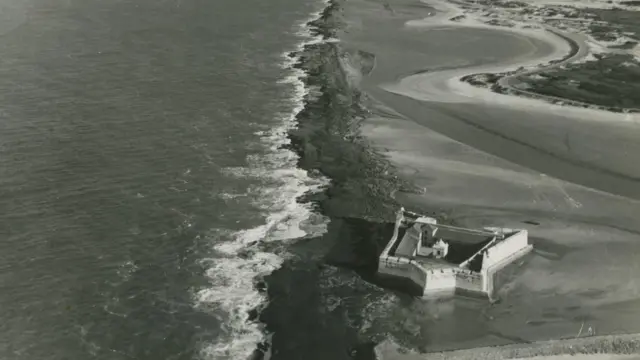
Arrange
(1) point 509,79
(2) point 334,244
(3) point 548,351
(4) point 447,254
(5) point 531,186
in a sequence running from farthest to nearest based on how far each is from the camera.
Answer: (1) point 509,79 < (5) point 531,186 < (2) point 334,244 < (4) point 447,254 < (3) point 548,351

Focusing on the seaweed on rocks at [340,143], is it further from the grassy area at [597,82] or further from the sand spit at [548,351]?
the grassy area at [597,82]

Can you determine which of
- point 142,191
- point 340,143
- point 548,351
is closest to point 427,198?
point 340,143

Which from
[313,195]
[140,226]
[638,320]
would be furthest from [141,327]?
[638,320]

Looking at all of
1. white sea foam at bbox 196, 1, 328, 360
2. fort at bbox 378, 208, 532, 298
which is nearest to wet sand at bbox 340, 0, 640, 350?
fort at bbox 378, 208, 532, 298

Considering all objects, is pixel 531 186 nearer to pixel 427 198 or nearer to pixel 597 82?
pixel 427 198

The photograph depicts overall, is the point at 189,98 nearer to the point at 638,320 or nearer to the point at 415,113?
the point at 415,113
